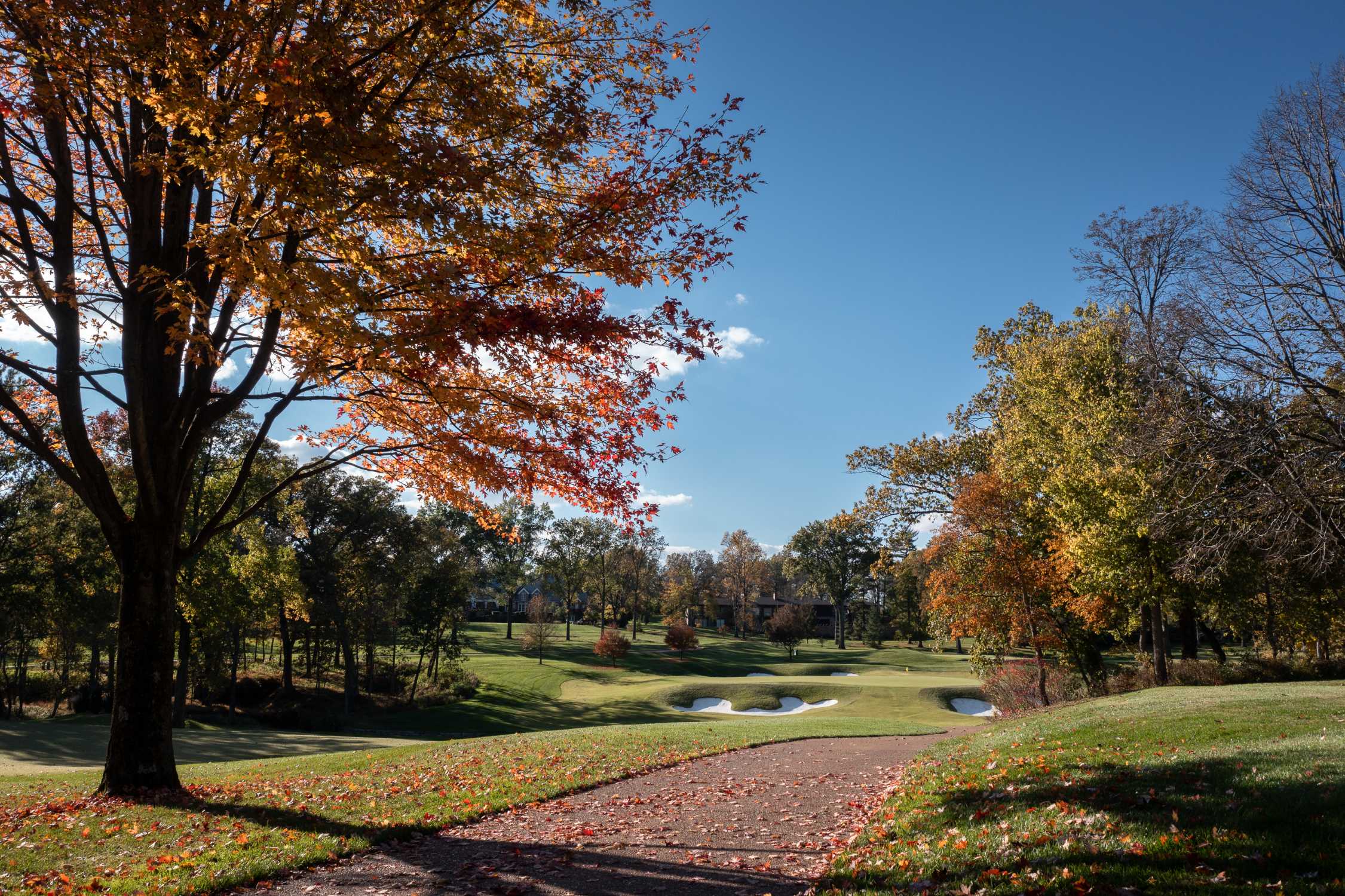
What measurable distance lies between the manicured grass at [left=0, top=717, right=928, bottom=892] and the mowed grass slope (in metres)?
9.92

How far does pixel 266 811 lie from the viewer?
8289mm

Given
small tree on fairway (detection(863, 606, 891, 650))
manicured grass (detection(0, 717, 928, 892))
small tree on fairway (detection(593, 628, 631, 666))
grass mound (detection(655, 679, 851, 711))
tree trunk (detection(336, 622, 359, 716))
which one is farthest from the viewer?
small tree on fairway (detection(863, 606, 891, 650))

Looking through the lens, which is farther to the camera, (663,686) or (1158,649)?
(663,686)

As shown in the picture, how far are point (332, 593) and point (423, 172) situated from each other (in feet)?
115

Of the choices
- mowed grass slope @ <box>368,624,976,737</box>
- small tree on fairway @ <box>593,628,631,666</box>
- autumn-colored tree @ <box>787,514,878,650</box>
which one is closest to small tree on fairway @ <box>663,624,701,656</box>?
mowed grass slope @ <box>368,624,976,737</box>

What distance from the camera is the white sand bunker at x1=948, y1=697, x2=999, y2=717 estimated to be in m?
34.4

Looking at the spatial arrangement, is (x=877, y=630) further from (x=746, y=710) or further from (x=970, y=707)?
(x=746, y=710)

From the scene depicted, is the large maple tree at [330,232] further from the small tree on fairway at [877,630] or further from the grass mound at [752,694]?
the small tree on fairway at [877,630]

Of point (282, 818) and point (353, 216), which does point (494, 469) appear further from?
point (282, 818)

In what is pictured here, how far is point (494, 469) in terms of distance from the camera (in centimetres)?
947

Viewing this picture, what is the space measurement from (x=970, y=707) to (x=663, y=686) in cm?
1615

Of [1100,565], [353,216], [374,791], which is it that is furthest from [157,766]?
[1100,565]

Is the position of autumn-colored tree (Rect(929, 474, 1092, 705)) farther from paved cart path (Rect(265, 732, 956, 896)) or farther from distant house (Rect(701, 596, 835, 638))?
distant house (Rect(701, 596, 835, 638))

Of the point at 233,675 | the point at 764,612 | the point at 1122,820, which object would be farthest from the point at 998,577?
the point at 764,612
